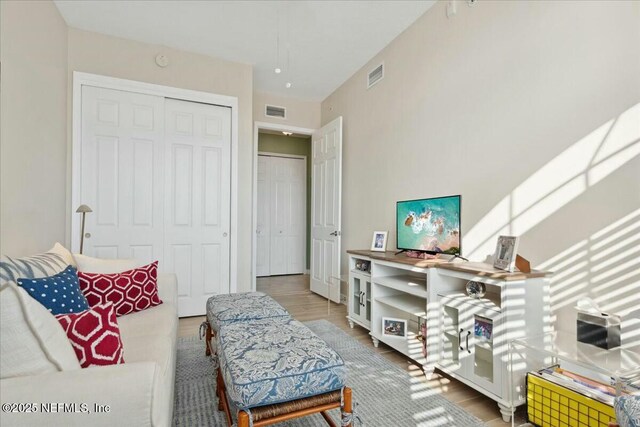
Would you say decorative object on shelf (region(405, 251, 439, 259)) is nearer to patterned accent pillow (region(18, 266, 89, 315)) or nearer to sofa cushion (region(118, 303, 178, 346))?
sofa cushion (region(118, 303, 178, 346))

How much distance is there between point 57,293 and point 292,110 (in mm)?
3886

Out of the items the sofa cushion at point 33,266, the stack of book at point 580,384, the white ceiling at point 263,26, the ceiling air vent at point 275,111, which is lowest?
the stack of book at point 580,384

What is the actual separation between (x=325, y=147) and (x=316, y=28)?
61.5 inches

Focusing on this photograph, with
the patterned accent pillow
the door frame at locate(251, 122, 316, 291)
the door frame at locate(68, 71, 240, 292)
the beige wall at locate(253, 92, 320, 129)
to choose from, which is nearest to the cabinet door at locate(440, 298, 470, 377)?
the patterned accent pillow

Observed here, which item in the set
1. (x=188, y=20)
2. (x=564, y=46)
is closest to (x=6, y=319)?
(x=564, y=46)

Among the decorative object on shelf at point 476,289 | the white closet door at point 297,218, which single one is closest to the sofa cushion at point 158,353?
the decorative object on shelf at point 476,289

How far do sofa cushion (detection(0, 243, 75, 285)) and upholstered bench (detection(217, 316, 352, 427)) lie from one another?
91 centimetres

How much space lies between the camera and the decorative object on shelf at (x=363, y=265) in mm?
3086

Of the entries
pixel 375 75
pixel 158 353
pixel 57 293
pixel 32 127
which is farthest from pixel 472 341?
pixel 32 127

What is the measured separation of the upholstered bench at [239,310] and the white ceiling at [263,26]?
2.47m

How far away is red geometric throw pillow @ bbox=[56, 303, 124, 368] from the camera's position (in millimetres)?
1042

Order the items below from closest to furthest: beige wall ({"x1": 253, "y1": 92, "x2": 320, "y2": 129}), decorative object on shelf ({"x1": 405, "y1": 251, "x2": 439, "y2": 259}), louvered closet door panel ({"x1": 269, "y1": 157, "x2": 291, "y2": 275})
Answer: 1. decorative object on shelf ({"x1": 405, "y1": 251, "x2": 439, "y2": 259})
2. beige wall ({"x1": 253, "y1": 92, "x2": 320, "y2": 129})
3. louvered closet door panel ({"x1": 269, "y1": 157, "x2": 291, "y2": 275})

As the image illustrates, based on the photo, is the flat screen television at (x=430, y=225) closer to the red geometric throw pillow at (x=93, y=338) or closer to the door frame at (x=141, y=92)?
the door frame at (x=141, y=92)

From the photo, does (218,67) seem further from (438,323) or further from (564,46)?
(438,323)
